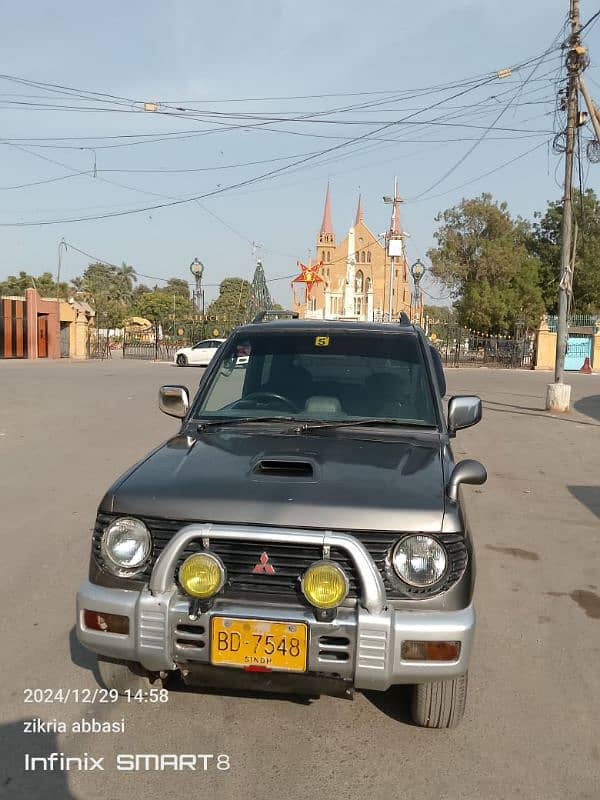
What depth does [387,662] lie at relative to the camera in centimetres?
272

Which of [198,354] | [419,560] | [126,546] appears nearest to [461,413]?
[419,560]

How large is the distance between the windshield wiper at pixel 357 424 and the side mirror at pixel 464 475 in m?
0.73

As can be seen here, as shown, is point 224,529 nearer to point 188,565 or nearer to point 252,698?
point 188,565

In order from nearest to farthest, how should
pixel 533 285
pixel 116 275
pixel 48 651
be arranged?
pixel 48 651 → pixel 533 285 → pixel 116 275

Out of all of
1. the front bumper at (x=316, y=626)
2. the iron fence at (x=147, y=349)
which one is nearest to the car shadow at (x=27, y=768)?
the front bumper at (x=316, y=626)

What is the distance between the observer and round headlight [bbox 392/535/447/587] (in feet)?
9.26

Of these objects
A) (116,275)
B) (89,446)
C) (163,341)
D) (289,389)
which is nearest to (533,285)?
(163,341)

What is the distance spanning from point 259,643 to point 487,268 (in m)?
46.5

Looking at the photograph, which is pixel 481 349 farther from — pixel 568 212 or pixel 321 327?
pixel 321 327

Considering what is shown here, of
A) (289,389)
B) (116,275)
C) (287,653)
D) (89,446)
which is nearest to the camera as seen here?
(287,653)

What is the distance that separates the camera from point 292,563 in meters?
2.83

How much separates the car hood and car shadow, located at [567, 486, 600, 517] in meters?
4.86

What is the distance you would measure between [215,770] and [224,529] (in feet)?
3.25

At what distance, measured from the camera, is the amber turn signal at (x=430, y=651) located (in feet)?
9.00
